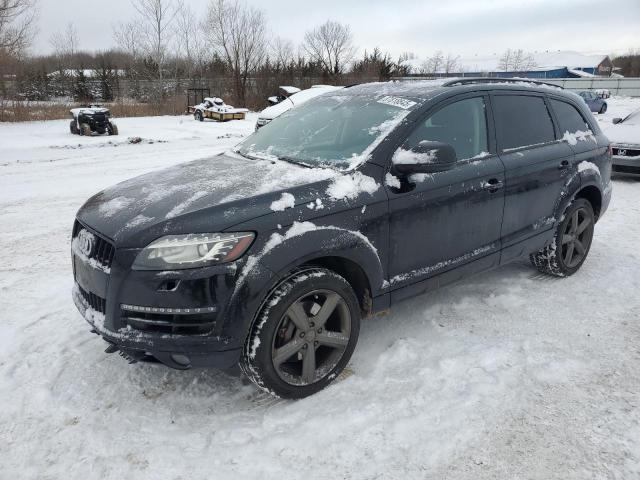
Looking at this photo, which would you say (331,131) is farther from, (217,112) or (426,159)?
(217,112)

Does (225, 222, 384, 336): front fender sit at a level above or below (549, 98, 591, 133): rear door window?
below

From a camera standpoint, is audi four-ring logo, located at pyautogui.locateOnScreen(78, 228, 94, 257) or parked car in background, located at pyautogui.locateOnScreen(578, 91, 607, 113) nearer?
audi four-ring logo, located at pyautogui.locateOnScreen(78, 228, 94, 257)

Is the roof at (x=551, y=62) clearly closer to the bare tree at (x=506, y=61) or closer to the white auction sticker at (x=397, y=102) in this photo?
the bare tree at (x=506, y=61)

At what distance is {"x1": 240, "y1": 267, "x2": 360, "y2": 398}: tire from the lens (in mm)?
2557

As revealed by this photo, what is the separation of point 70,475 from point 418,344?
2234 mm

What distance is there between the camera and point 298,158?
10.9 feet

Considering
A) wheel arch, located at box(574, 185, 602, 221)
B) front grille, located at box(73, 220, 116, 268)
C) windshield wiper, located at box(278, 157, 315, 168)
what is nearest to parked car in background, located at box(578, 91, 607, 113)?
wheel arch, located at box(574, 185, 602, 221)

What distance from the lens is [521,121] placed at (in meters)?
3.96

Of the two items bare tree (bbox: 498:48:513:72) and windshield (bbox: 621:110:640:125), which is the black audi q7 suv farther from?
bare tree (bbox: 498:48:513:72)

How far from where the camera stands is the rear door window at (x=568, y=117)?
437cm

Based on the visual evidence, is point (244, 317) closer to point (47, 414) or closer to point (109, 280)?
point (109, 280)

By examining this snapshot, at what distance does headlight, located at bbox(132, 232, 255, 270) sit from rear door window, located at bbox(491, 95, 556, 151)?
2.42 meters

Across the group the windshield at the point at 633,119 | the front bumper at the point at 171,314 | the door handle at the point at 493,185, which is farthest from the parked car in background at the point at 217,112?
the front bumper at the point at 171,314

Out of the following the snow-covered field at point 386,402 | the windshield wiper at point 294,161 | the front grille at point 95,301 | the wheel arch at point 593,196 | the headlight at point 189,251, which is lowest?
the snow-covered field at point 386,402
